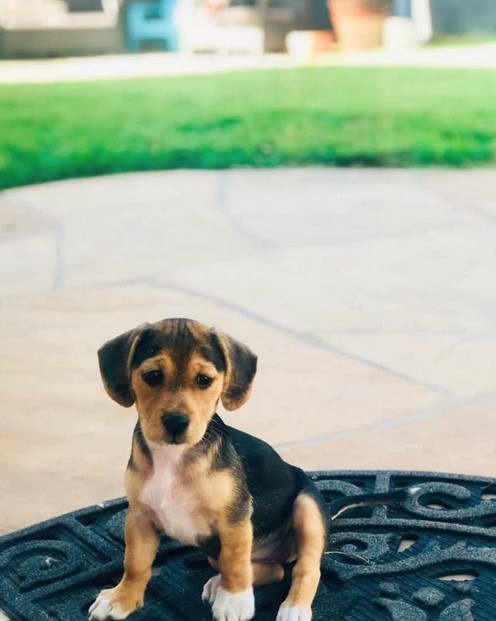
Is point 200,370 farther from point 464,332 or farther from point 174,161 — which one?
point 174,161

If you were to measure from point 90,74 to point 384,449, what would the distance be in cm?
1331

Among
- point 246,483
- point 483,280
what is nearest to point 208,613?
point 246,483

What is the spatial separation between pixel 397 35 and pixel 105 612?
1901 cm

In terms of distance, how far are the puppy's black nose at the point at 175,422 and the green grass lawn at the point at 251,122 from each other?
19.0ft

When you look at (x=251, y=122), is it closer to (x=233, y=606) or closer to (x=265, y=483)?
(x=265, y=483)

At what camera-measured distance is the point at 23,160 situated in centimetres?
845

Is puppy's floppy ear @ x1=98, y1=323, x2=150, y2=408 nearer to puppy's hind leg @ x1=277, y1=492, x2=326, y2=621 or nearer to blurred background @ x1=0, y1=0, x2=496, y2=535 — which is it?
puppy's hind leg @ x1=277, y1=492, x2=326, y2=621

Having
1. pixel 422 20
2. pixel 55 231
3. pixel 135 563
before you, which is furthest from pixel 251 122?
pixel 422 20

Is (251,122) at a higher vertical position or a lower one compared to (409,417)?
lower

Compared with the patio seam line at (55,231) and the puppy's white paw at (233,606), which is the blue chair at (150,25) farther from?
the puppy's white paw at (233,606)

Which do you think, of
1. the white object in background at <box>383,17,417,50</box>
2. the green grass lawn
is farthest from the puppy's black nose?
the white object in background at <box>383,17,417,50</box>

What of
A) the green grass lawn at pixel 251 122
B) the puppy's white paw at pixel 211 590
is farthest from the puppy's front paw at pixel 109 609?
the green grass lawn at pixel 251 122

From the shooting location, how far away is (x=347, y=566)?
105 inches

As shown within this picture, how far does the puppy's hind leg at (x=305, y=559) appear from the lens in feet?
7.80
